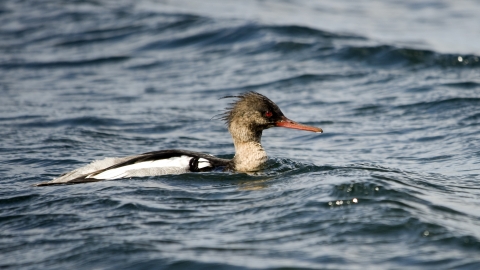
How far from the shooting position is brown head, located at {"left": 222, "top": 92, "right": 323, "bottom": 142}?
400 inches

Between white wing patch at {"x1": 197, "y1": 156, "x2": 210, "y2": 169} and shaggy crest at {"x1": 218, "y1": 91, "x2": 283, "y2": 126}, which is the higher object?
shaggy crest at {"x1": 218, "y1": 91, "x2": 283, "y2": 126}

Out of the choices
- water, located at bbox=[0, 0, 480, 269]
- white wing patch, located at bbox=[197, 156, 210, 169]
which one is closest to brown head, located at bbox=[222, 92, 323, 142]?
water, located at bbox=[0, 0, 480, 269]

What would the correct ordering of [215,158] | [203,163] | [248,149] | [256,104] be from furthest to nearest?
[248,149] < [256,104] < [215,158] < [203,163]

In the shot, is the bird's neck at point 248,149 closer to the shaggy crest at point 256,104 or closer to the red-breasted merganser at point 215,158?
the red-breasted merganser at point 215,158

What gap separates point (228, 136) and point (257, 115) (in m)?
2.68

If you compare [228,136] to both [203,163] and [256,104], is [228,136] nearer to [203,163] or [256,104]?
[256,104]

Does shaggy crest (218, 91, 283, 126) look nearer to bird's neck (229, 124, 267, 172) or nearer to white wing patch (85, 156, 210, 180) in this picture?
bird's neck (229, 124, 267, 172)

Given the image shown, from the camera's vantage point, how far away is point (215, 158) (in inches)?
395

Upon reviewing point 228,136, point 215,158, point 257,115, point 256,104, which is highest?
point 256,104

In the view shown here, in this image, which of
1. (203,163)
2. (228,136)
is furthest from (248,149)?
(228,136)

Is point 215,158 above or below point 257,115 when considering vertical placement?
below

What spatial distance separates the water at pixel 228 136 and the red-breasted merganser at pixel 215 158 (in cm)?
16

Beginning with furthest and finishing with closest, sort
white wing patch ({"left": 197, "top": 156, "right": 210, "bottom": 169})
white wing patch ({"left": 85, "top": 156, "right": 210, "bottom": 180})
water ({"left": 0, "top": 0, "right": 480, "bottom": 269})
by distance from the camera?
white wing patch ({"left": 197, "top": 156, "right": 210, "bottom": 169})
white wing patch ({"left": 85, "top": 156, "right": 210, "bottom": 180})
water ({"left": 0, "top": 0, "right": 480, "bottom": 269})

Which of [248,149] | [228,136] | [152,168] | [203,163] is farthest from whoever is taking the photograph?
[228,136]
